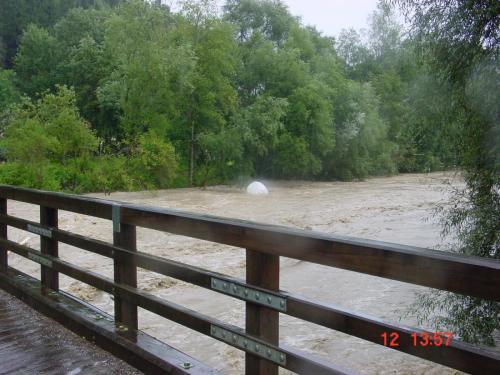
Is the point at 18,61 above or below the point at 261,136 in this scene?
above

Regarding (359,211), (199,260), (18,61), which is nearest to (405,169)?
(359,211)

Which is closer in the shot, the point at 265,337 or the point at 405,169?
the point at 265,337

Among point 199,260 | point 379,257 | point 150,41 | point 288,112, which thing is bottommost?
point 199,260

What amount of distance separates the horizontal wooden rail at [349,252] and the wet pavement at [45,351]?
2.79ft

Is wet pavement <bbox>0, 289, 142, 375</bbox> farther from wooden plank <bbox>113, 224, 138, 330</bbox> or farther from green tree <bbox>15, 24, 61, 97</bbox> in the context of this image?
green tree <bbox>15, 24, 61, 97</bbox>

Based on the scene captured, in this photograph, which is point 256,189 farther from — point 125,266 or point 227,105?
point 125,266

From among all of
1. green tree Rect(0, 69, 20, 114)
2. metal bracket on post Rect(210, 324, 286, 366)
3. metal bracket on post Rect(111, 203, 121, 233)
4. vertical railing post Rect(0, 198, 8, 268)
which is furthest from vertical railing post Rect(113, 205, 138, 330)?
green tree Rect(0, 69, 20, 114)

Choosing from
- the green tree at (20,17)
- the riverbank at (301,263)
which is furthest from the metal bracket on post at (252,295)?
the green tree at (20,17)

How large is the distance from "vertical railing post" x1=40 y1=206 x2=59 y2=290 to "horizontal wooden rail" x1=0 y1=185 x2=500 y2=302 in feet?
4.04

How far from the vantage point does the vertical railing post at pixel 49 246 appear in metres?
3.99

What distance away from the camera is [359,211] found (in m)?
21.2

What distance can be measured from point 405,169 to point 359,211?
22135 millimetres

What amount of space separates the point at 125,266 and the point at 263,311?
118 cm

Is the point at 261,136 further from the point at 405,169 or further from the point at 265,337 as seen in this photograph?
the point at 265,337
